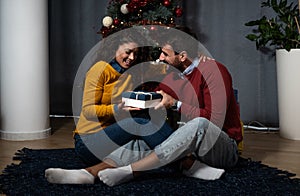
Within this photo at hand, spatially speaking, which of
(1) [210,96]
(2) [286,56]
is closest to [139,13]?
(2) [286,56]

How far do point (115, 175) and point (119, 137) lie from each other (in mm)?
219

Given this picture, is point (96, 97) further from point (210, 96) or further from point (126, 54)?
point (210, 96)

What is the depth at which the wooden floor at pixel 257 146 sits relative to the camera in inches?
97.4

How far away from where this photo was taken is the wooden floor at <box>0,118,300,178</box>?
247 cm

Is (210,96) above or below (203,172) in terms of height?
above

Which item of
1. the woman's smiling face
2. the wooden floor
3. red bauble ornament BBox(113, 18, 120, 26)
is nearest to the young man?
the woman's smiling face

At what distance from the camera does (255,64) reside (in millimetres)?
3551

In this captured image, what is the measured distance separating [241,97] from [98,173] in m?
1.90

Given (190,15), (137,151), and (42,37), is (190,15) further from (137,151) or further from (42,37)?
(137,151)

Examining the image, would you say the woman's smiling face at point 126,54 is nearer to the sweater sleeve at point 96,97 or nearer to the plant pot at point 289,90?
the sweater sleeve at point 96,97

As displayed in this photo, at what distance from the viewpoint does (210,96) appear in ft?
6.84

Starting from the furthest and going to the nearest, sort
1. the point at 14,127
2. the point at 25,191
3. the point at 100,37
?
the point at 100,37 < the point at 14,127 < the point at 25,191

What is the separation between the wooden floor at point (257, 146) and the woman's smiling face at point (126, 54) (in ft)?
2.60

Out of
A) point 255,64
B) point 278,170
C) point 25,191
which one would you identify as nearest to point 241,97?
point 255,64
